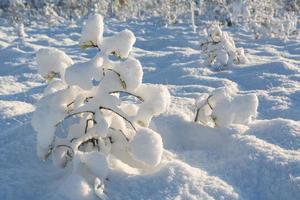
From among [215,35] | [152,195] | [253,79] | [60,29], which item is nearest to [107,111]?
[152,195]

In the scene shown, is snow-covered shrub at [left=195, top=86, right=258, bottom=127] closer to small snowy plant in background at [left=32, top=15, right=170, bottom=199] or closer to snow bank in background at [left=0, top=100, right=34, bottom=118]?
small snowy plant in background at [left=32, top=15, right=170, bottom=199]

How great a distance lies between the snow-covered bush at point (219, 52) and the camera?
226 inches

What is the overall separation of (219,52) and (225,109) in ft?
9.73

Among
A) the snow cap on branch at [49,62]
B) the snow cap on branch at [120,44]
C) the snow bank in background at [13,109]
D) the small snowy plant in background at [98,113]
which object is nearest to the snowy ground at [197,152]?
the snow bank in background at [13,109]

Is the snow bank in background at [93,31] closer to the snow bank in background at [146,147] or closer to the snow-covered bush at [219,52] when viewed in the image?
the snow bank in background at [146,147]

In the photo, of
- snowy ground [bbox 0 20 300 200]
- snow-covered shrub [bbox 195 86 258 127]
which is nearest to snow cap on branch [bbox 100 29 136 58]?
snowy ground [bbox 0 20 300 200]

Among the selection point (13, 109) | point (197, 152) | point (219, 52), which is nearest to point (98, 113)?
point (197, 152)

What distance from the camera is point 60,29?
9.23 meters

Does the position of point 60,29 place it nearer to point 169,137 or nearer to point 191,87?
point 191,87

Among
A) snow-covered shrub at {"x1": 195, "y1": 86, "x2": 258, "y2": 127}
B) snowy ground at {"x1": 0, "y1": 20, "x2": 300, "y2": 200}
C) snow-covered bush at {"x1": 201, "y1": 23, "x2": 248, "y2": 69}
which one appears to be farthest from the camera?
snow-covered bush at {"x1": 201, "y1": 23, "x2": 248, "y2": 69}

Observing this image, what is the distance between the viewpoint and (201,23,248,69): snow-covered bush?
574cm

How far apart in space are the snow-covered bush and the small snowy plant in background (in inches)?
134

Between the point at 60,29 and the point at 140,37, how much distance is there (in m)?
1.79

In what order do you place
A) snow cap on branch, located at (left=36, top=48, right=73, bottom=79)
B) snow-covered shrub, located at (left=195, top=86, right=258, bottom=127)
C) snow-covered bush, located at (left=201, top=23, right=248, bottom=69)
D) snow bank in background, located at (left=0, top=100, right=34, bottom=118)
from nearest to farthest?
1. snow cap on branch, located at (left=36, top=48, right=73, bottom=79)
2. snow-covered shrub, located at (left=195, top=86, right=258, bottom=127)
3. snow bank in background, located at (left=0, top=100, right=34, bottom=118)
4. snow-covered bush, located at (left=201, top=23, right=248, bottom=69)
